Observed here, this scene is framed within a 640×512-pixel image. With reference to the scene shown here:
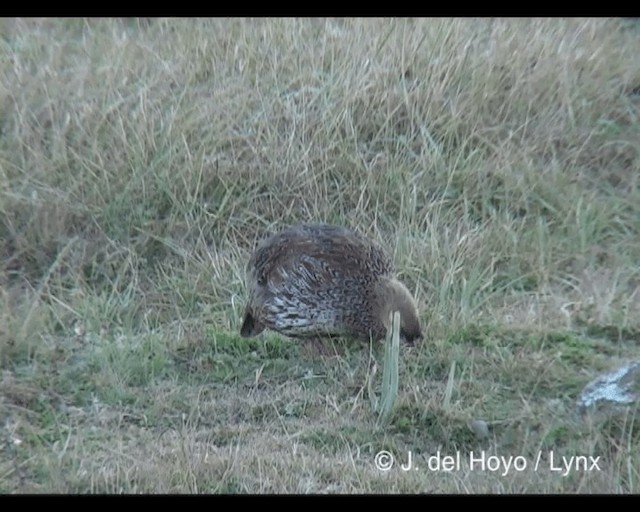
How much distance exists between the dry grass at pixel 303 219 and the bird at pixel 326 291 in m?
0.15

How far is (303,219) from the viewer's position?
6.84 meters

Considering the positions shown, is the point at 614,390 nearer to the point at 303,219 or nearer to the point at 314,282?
the point at 314,282

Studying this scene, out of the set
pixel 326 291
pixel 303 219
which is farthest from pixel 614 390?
pixel 303 219

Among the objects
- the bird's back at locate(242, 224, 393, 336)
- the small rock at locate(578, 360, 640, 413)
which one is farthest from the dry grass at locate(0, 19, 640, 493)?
the bird's back at locate(242, 224, 393, 336)

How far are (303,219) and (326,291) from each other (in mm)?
Answer: 1080

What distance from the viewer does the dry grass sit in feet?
17.7

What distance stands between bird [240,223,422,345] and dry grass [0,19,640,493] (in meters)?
0.15

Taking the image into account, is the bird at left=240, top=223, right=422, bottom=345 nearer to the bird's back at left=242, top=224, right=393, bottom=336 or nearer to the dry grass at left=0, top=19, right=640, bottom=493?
the bird's back at left=242, top=224, right=393, bottom=336

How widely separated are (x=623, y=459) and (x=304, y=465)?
1.22 metres

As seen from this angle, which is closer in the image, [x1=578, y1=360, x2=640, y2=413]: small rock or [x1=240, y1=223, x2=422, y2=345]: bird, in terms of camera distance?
[x1=578, y1=360, x2=640, y2=413]: small rock

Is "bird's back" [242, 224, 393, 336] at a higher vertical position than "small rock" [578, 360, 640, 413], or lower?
higher

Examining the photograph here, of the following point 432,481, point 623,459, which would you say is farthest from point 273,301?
point 623,459

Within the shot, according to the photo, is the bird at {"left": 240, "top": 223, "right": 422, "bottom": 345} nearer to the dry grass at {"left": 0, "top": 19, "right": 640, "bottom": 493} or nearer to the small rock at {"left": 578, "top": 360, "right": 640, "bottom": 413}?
the dry grass at {"left": 0, "top": 19, "right": 640, "bottom": 493}

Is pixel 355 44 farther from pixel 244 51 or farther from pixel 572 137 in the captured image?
pixel 572 137
